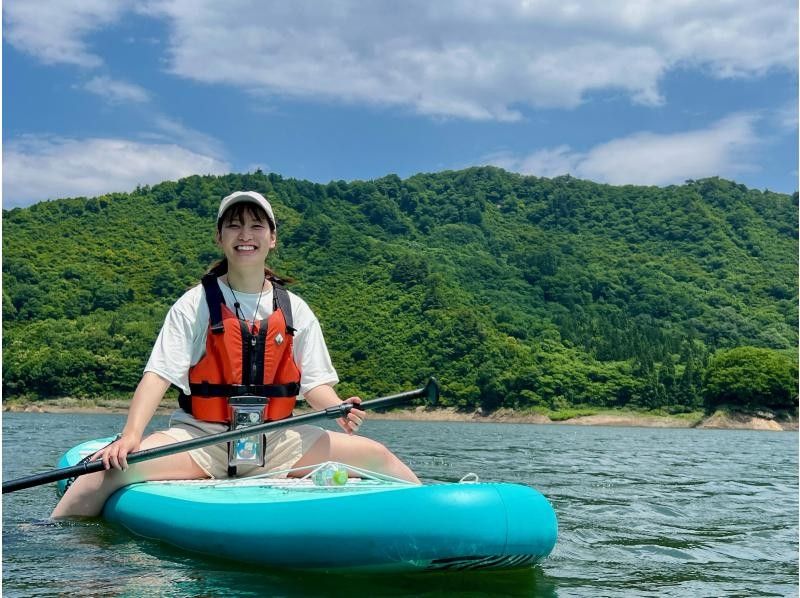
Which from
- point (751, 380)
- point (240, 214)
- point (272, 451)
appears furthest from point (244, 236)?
point (751, 380)

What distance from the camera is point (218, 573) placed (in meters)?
4.16

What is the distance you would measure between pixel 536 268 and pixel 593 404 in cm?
3657

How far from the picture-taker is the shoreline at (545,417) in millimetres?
65688

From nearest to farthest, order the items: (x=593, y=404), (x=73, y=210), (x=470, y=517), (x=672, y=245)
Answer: (x=470, y=517)
(x=593, y=404)
(x=73, y=210)
(x=672, y=245)

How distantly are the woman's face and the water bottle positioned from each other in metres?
1.29

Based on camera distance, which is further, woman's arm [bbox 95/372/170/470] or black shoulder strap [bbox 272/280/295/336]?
black shoulder strap [bbox 272/280/295/336]

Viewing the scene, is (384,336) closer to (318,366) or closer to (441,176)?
(441,176)

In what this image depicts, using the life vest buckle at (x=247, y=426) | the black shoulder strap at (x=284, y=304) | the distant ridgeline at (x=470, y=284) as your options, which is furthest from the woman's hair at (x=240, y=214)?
the distant ridgeline at (x=470, y=284)

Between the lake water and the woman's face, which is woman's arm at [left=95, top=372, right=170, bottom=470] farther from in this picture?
the woman's face

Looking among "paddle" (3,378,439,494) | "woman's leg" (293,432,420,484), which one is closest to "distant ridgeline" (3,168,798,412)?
"paddle" (3,378,439,494)

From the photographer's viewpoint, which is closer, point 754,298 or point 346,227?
point 754,298

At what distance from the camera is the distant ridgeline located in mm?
75500

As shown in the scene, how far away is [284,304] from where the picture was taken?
5.17 meters

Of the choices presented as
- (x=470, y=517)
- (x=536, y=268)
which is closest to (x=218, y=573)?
(x=470, y=517)
